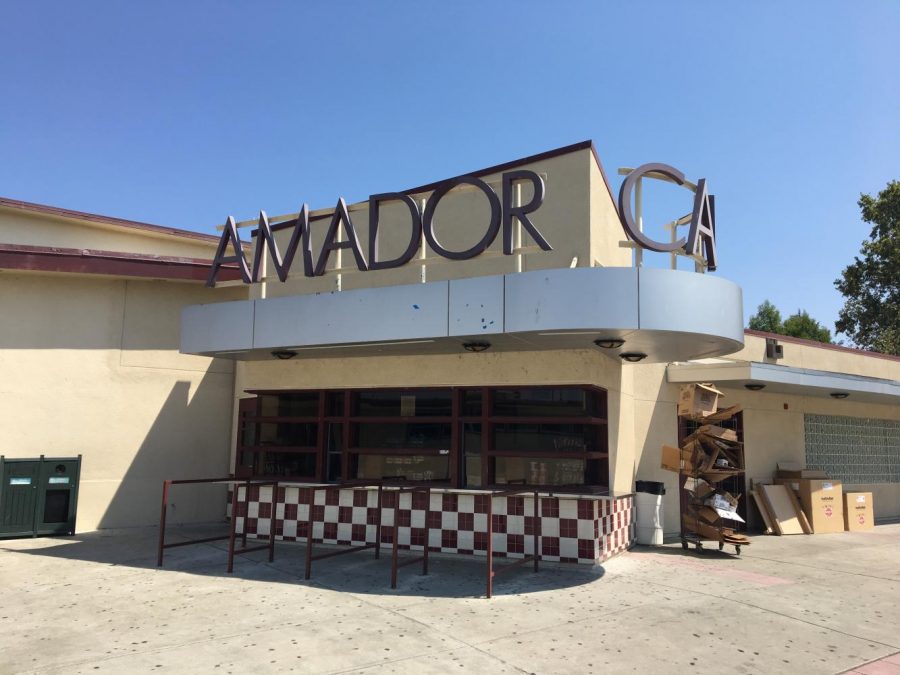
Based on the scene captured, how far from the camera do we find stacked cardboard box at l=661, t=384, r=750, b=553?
9.84m

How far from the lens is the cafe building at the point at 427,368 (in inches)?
292

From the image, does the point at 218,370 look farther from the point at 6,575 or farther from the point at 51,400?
the point at 6,575

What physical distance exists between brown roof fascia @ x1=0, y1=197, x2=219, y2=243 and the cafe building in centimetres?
345

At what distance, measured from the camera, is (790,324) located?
5272cm

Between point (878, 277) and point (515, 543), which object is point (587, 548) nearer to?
point (515, 543)

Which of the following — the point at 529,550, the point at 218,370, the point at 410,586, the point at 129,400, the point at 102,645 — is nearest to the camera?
the point at 102,645

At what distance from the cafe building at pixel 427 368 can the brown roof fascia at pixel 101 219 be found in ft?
11.3

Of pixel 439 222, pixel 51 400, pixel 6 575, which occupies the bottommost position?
pixel 6 575

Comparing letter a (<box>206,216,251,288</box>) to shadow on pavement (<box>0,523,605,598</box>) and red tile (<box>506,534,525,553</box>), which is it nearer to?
shadow on pavement (<box>0,523,605,598</box>)

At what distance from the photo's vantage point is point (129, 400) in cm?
1162

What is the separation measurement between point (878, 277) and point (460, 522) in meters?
29.8

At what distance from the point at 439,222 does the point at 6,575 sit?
23.5ft

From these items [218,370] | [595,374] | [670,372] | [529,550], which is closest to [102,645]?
[529,550]

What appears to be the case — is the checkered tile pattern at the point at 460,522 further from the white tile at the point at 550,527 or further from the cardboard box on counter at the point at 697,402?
the cardboard box on counter at the point at 697,402
